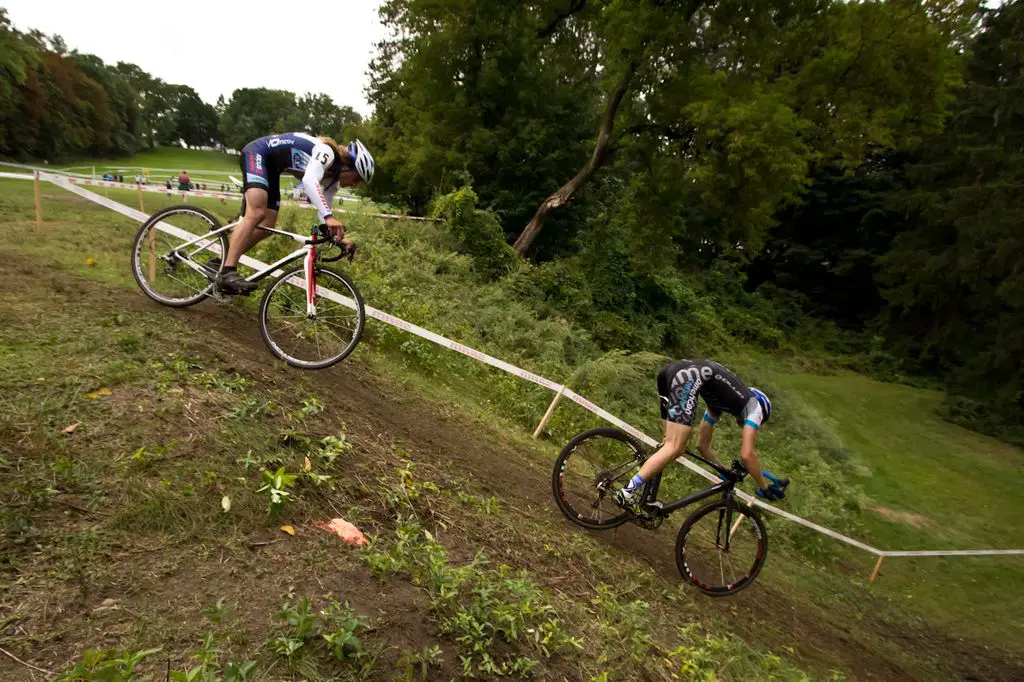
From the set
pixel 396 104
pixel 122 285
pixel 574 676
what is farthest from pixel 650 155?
pixel 574 676

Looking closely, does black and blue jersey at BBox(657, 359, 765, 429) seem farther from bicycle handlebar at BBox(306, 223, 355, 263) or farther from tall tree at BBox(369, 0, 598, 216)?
tall tree at BBox(369, 0, 598, 216)

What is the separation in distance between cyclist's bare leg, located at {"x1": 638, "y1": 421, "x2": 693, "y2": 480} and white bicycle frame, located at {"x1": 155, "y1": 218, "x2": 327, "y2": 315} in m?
3.67

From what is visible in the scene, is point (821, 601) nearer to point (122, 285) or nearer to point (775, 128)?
point (122, 285)

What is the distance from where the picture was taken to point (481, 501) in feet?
15.8

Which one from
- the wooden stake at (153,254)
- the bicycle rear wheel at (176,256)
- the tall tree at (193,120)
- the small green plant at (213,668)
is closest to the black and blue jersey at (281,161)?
the bicycle rear wheel at (176,256)

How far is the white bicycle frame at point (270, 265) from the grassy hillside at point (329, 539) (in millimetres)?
622

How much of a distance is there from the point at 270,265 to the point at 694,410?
469cm

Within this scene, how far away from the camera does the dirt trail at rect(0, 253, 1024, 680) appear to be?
17.5 ft

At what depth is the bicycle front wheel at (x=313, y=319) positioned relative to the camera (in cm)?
557

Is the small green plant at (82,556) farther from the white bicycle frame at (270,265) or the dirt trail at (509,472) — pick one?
the white bicycle frame at (270,265)

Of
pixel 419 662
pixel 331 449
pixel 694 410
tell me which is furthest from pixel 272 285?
pixel 694 410

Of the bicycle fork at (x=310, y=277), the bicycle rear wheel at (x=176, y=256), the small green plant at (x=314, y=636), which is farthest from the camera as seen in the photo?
the bicycle rear wheel at (x=176, y=256)

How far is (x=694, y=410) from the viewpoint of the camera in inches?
215

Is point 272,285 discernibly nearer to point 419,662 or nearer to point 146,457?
point 146,457
